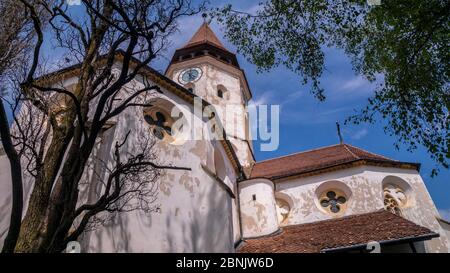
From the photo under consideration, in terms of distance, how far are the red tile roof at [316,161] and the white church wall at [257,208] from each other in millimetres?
990

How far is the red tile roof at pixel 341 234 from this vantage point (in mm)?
12086

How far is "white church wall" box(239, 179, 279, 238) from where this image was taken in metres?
15.4

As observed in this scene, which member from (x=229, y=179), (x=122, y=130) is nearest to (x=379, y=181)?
(x=229, y=179)

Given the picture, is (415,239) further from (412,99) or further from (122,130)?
(122,130)

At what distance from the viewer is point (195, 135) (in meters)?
11.7

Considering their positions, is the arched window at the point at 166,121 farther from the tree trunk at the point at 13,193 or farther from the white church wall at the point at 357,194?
the white church wall at the point at 357,194

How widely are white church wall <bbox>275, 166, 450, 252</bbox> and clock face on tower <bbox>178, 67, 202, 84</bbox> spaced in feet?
31.4

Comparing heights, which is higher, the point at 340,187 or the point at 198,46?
the point at 198,46

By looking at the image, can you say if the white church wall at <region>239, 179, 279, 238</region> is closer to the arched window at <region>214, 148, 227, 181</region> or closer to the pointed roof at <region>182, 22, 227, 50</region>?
the arched window at <region>214, 148, 227, 181</region>

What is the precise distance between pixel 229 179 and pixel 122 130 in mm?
6606

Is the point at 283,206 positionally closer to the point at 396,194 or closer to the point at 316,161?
the point at 316,161

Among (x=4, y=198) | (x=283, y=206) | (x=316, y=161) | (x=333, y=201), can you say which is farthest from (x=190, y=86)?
(x=4, y=198)

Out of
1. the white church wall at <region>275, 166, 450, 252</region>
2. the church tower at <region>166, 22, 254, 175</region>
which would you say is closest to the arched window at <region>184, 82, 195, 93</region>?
the church tower at <region>166, 22, 254, 175</region>

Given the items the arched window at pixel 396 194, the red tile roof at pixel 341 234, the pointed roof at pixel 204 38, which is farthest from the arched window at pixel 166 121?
the pointed roof at pixel 204 38
